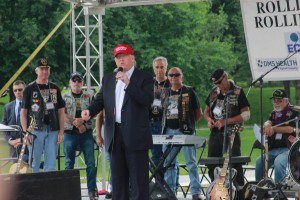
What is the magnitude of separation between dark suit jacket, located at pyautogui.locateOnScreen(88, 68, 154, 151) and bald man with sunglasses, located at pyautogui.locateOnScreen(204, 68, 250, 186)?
2.37 meters

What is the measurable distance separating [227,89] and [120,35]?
23.5 metres

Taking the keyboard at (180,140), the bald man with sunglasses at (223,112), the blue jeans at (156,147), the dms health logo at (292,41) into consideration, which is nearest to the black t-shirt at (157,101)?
the blue jeans at (156,147)

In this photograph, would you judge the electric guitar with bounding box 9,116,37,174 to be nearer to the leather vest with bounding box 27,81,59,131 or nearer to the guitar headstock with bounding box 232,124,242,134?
the leather vest with bounding box 27,81,59,131

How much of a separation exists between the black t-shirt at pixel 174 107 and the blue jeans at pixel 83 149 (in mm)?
1181

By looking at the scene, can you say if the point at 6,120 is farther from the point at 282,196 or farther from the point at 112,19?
the point at 112,19

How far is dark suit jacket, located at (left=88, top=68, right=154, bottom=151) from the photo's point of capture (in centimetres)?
852

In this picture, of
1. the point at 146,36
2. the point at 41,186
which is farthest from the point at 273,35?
the point at 146,36

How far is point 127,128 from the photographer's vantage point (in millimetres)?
8523

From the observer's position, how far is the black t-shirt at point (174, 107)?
455 inches

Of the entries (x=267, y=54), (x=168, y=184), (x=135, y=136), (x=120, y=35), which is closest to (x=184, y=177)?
(x=168, y=184)

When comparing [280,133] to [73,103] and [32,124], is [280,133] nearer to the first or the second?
[73,103]

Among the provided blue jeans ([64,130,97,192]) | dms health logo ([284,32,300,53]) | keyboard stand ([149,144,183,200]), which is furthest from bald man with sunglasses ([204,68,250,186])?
blue jeans ([64,130,97,192])

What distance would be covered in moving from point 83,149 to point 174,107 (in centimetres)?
147

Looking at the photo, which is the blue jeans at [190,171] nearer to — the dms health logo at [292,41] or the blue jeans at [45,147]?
the blue jeans at [45,147]
